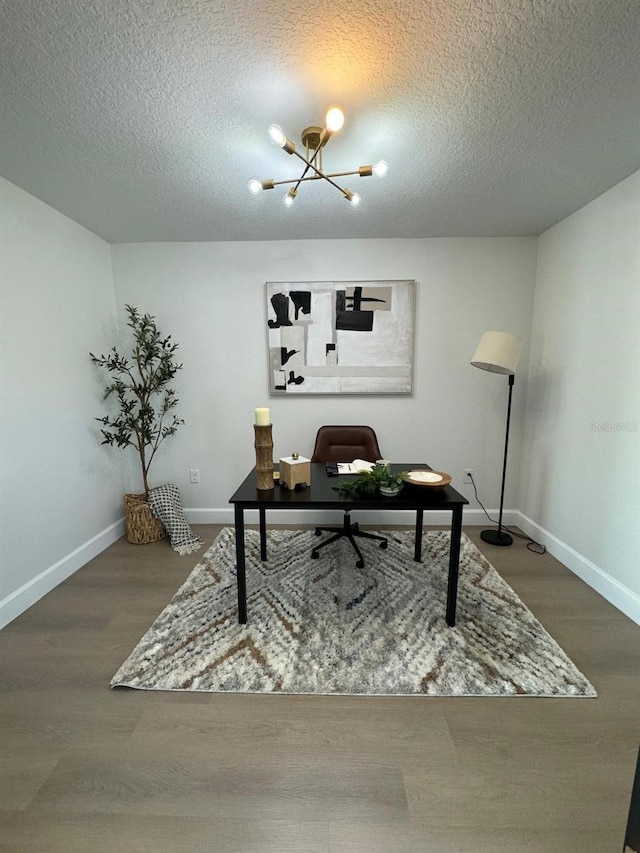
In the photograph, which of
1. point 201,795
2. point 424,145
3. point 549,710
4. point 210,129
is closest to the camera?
point 201,795

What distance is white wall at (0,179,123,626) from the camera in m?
1.99

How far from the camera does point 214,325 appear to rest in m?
2.99

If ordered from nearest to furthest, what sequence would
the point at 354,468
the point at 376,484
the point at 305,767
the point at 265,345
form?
the point at 305,767, the point at 376,484, the point at 354,468, the point at 265,345

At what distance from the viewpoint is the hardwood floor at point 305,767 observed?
1.04 m

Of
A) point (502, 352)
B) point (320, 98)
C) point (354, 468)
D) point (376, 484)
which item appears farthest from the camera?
point (502, 352)

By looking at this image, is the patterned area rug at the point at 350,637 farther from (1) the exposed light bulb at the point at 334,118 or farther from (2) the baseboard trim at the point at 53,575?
(1) the exposed light bulb at the point at 334,118

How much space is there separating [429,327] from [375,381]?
639 millimetres

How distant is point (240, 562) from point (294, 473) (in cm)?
54

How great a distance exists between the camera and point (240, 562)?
183 cm

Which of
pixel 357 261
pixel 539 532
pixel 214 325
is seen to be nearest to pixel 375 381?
pixel 357 261

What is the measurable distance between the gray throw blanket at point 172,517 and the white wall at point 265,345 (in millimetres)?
295

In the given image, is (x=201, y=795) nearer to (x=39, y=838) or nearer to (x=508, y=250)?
(x=39, y=838)

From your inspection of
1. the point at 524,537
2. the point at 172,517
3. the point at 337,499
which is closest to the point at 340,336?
the point at 337,499

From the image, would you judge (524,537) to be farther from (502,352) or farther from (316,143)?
(316,143)
